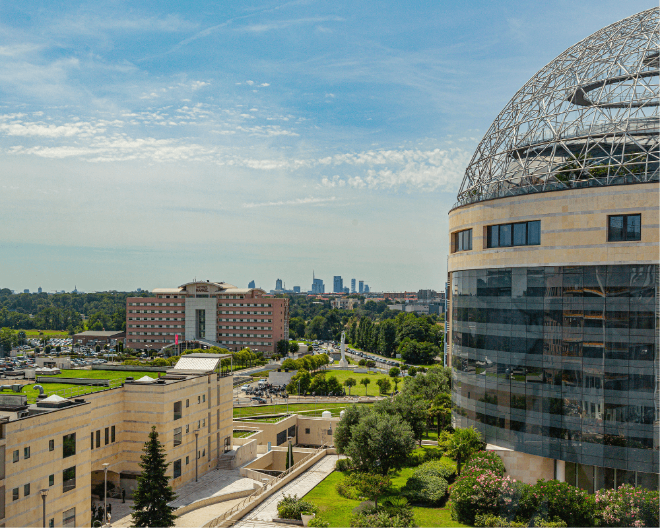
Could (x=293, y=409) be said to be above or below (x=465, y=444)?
below

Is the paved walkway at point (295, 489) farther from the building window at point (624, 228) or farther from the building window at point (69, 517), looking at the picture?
the building window at point (624, 228)

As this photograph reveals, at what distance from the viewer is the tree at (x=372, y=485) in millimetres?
38156

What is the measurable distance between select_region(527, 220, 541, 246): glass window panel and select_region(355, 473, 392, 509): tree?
2088cm

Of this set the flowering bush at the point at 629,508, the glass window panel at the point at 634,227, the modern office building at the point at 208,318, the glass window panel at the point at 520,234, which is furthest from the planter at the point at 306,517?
the modern office building at the point at 208,318

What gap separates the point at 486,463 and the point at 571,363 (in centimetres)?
911

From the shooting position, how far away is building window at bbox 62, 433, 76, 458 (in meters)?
34.8

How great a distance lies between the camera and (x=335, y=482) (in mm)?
47188

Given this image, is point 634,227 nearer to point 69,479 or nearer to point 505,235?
point 505,235

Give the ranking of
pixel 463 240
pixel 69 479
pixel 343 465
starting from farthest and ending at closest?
pixel 343 465 → pixel 463 240 → pixel 69 479

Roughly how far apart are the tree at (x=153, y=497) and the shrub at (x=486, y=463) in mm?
20787

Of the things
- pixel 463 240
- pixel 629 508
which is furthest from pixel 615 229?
pixel 629 508

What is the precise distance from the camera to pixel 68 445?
35.2m

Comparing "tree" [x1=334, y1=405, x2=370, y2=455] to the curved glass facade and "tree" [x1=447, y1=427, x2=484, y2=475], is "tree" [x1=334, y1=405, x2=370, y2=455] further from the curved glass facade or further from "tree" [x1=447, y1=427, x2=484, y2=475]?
the curved glass facade

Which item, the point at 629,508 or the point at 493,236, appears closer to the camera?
the point at 629,508
